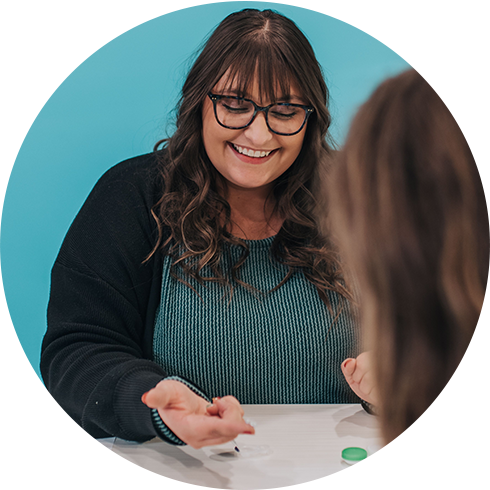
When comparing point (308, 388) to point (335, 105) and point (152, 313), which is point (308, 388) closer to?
point (152, 313)

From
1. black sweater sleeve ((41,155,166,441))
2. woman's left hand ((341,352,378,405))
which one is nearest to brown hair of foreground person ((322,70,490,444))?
woman's left hand ((341,352,378,405))

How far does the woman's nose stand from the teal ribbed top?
0.70 ft

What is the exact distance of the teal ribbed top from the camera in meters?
1.00

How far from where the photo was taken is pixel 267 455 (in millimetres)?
960

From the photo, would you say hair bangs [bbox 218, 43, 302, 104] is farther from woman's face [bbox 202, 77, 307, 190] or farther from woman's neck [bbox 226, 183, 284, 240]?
woman's neck [bbox 226, 183, 284, 240]

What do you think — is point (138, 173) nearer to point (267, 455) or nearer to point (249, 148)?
point (249, 148)

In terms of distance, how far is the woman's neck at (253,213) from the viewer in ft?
3.56

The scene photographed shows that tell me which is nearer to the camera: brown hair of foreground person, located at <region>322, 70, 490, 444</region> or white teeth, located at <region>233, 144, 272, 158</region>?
brown hair of foreground person, located at <region>322, 70, 490, 444</region>

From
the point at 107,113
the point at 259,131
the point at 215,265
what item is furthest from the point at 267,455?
the point at 107,113

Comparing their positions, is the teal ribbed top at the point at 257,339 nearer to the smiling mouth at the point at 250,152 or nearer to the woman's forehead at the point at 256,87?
the smiling mouth at the point at 250,152

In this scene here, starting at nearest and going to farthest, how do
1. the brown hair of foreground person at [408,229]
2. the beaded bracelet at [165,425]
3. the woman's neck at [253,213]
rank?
the brown hair of foreground person at [408,229] → the beaded bracelet at [165,425] → the woman's neck at [253,213]

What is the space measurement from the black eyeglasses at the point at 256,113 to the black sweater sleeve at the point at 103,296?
189 mm

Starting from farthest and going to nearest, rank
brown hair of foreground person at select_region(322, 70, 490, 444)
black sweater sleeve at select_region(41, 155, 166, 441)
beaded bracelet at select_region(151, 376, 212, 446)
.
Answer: black sweater sleeve at select_region(41, 155, 166, 441), beaded bracelet at select_region(151, 376, 212, 446), brown hair of foreground person at select_region(322, 70, 490, 444)

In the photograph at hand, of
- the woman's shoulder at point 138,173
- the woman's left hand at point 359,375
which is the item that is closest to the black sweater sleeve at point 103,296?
the woman's shoulder at point 138,173
